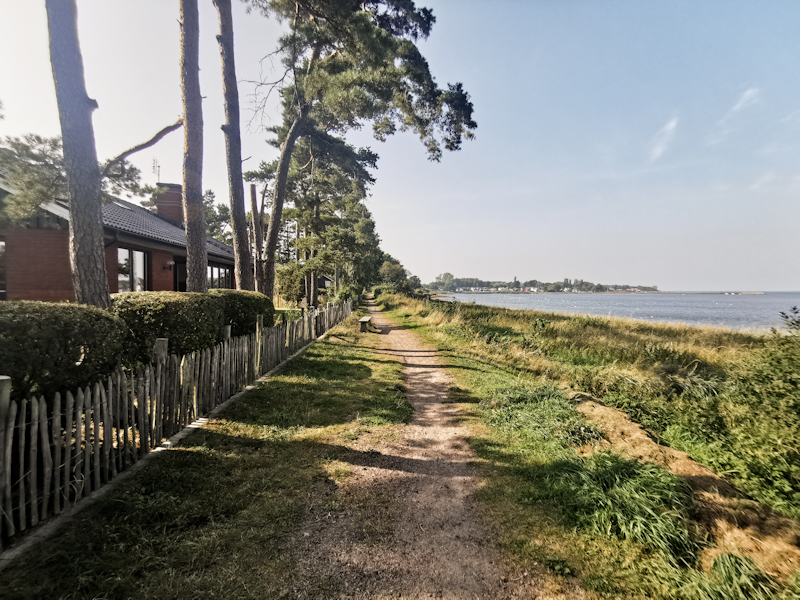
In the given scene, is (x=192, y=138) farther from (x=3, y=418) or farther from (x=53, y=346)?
(x=3, y=418)

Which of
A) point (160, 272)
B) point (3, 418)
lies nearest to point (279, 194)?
point (160, 272)

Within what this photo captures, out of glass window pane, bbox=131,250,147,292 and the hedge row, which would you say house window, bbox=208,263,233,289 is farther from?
the hedge row

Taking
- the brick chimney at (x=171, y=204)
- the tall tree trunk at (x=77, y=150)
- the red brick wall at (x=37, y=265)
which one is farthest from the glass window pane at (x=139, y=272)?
the tall tree trunk at (x=77, y=150)

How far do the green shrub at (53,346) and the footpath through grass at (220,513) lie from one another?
127 centimetres

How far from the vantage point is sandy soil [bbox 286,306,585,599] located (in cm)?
263

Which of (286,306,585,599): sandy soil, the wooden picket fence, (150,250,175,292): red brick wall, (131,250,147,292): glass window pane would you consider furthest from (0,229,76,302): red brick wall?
(286,306,585,599): sandy soil

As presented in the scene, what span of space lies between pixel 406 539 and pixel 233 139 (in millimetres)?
11975

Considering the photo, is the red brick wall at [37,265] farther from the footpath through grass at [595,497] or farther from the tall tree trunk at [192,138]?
the footpath through grass at [595,497]

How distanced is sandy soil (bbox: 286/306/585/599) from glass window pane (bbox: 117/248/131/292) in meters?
14.6

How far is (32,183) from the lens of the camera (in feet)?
29.8

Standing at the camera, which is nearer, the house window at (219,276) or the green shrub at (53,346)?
the green shrub at (53,346)

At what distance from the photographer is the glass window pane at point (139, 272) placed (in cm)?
1490

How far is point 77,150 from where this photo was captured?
538 centimetres

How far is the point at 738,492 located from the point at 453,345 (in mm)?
10256
